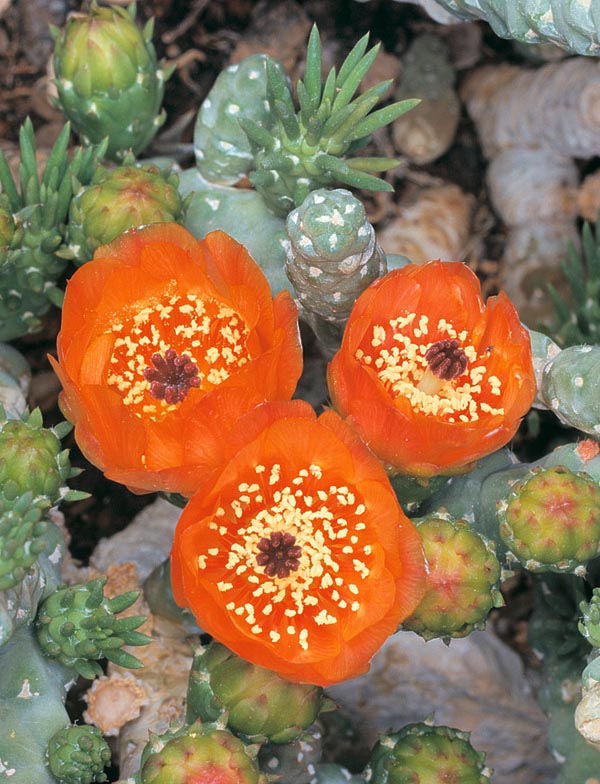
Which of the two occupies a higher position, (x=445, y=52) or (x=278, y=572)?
(x=445, y=52)

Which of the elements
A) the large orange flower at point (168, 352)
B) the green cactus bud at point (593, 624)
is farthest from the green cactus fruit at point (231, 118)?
the green cactus bud at point (593, 624)

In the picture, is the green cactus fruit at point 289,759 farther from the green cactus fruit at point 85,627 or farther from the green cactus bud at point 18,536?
the green cactus bud at point 18,536

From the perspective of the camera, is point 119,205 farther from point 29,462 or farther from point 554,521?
point 554,521

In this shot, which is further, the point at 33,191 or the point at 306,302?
the point at 33,191

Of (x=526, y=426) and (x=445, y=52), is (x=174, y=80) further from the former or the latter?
(x=526, y=426)

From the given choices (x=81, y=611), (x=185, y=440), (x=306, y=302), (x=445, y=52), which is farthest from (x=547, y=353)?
(x=445, y=52)

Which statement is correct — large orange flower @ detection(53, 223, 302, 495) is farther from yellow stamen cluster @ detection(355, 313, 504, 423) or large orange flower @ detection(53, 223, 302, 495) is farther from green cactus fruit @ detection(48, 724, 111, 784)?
green cactus fruit @ detection(48, 724, 111, 784)

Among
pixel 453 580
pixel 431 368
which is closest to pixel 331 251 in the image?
pixel 431 368
